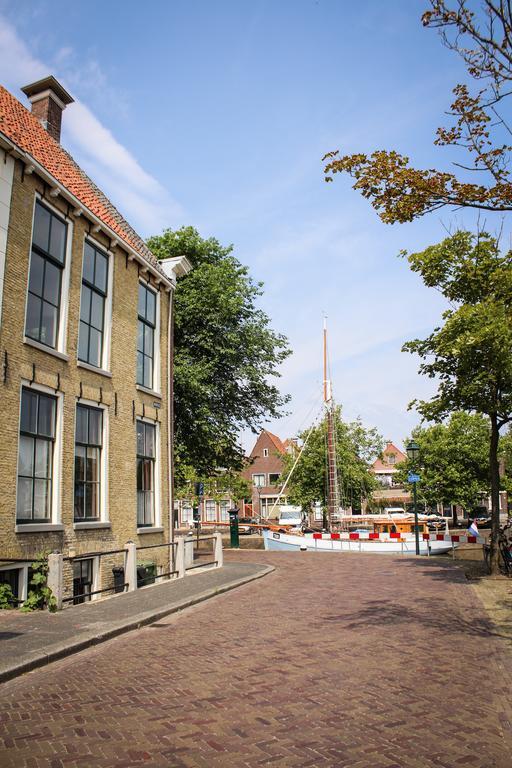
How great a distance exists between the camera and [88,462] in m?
13.2

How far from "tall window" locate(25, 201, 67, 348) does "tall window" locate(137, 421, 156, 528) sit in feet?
14.0

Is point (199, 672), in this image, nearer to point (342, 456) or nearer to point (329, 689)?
point (329, 689)

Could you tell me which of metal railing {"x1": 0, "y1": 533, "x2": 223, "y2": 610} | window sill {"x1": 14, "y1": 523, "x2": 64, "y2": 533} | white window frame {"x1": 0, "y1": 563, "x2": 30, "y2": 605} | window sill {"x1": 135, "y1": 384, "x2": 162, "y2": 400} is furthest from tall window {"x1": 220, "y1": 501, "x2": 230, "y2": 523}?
white window frame {"x1": 0, "y1": 563, "x2": 30, "y2": 605}

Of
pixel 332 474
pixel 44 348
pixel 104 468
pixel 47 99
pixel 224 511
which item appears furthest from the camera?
pixel 224 511

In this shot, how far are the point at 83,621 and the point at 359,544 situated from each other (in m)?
20.9

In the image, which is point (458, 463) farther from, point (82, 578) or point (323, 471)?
point (82, 578)

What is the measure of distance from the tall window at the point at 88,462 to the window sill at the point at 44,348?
121 centimetres

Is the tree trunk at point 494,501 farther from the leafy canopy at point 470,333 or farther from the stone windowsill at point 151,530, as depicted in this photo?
the stone windowsill at point 151,530

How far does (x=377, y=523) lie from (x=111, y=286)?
33.5 metres

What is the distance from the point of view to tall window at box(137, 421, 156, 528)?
619 inches

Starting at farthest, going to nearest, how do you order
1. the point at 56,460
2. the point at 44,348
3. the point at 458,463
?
1. the point at 458,463
2. the point at 56,460
3. the point at 44,348

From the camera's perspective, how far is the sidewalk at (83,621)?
6895 mm

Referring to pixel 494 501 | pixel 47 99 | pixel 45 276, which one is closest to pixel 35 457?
pixel 45 276

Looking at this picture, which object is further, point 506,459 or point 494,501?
point 506,459
